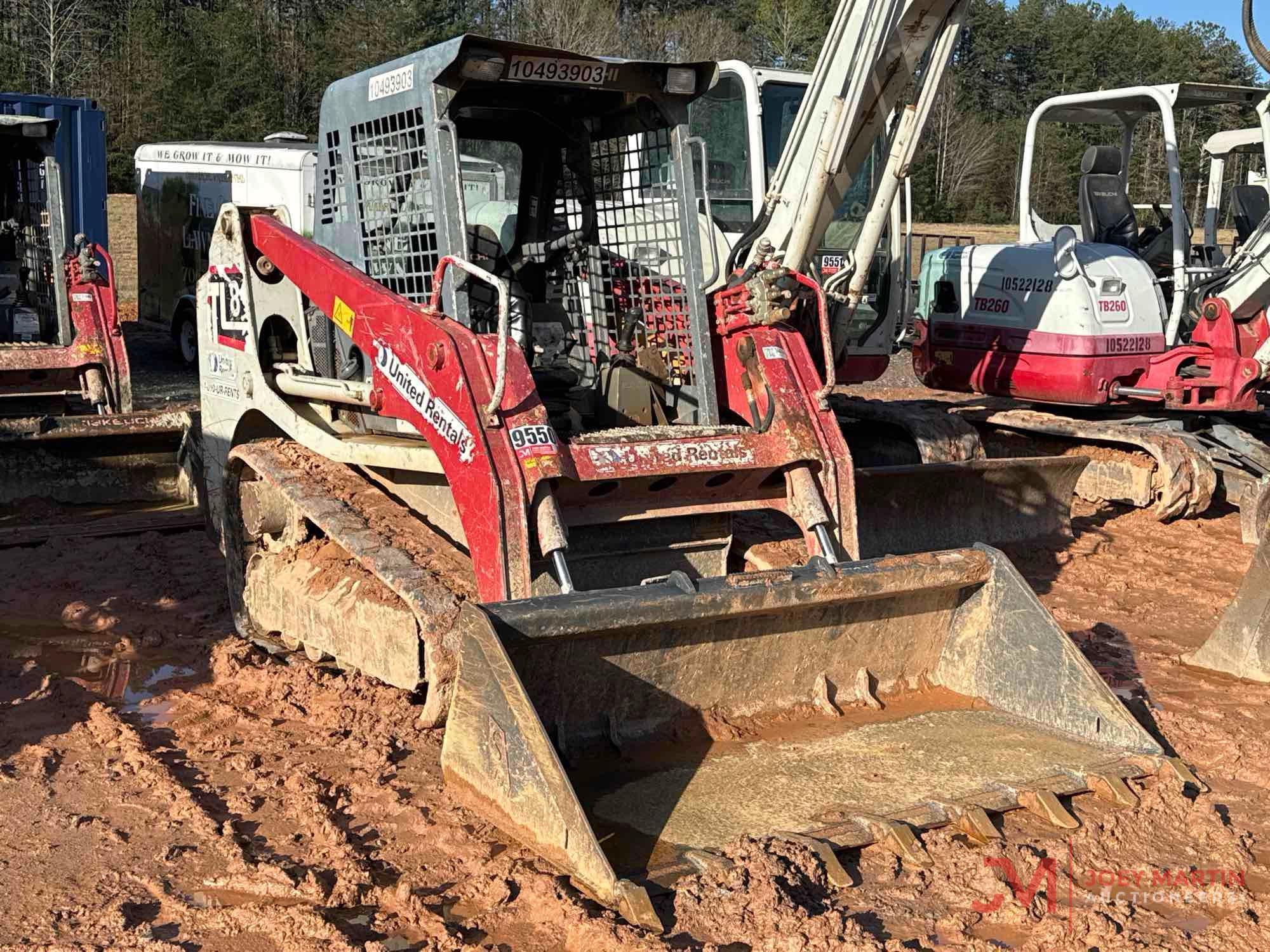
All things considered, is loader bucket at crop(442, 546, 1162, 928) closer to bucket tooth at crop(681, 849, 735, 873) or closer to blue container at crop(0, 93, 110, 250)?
bucket tooth at crop(681, 849, 735, 873)

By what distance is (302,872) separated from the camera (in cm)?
375

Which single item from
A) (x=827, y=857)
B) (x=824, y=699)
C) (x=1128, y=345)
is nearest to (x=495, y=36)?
(x=1128, y=345)

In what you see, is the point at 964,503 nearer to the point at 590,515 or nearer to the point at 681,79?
the point at 681,79

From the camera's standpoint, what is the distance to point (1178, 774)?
14.1ft

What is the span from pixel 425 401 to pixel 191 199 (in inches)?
455

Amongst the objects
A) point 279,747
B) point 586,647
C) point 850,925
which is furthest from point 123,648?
point 850,925

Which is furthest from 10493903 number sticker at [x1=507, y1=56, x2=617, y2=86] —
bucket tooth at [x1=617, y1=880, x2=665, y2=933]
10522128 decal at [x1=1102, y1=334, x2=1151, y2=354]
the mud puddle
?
10522128 decal at [x1=1102, y1=334, x2=1151, y2=354]

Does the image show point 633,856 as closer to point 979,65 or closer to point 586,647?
point 586,647

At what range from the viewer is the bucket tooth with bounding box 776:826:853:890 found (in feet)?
12.0

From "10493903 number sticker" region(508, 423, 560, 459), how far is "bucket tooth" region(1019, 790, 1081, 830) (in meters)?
1.82

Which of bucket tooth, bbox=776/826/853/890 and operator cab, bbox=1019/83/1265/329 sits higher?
operator cab, bbox=1019/83/1265/329

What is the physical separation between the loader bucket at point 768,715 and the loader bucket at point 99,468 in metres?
4.14

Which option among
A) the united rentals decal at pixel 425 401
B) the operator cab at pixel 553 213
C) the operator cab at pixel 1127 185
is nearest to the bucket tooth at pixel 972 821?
the united rentals decal at pixel 425 401

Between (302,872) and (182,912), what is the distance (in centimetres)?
35
